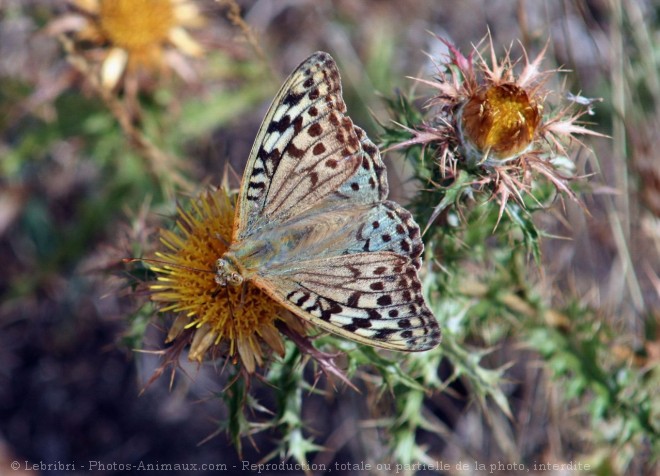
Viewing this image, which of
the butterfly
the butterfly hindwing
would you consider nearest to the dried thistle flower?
the butterfly

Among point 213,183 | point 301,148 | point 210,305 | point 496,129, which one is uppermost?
point 496,129

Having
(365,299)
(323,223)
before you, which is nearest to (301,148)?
(323,223)

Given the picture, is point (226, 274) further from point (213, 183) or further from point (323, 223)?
point (213, 183)

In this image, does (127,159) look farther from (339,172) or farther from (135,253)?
(339,172)

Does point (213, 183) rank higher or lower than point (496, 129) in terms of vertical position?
lower

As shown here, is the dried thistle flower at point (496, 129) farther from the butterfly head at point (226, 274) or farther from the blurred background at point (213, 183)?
the blurred background at point (213, 183)

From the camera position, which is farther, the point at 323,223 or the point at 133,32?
the point at 133,32
